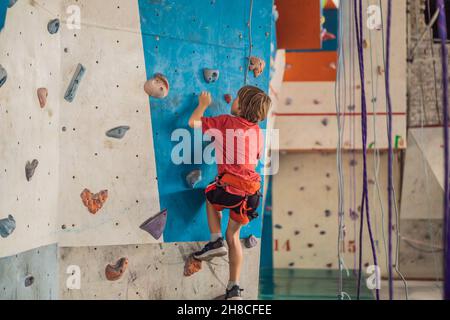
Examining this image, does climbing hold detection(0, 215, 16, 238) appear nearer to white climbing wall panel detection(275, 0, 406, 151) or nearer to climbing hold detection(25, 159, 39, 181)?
climbing hold detection(25, 159, 39, 181)

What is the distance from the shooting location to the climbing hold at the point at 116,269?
2.61 m

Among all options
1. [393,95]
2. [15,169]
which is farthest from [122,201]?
[393,95]

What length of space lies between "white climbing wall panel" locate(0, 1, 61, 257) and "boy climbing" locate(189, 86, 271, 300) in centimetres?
58

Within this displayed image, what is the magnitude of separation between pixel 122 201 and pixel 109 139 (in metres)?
0.26

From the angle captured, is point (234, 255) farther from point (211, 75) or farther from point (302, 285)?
point (302, 285)

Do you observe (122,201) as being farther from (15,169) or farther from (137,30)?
(137,30)

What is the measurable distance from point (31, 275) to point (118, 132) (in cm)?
66

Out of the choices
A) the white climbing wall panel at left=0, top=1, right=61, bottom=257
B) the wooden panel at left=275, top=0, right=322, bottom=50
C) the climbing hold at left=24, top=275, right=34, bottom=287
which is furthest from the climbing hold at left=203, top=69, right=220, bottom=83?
the climbing hold at left=24, top=275, right=34, bottom=287

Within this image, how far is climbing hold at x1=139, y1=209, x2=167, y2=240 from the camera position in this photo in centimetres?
260

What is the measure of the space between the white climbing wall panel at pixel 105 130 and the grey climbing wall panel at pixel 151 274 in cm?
6

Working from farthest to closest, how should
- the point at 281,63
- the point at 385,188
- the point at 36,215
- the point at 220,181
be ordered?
the point at 385,188
the point at 281,63
the point at 220,181
the point at 36,215

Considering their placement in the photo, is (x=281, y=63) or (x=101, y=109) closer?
(x=101, y=109)

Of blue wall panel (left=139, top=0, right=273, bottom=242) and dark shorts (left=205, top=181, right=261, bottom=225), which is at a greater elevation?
blue wall panel (left=139, top=0, right=273, bottom=242)

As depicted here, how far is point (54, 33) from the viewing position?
2447 millimetres
